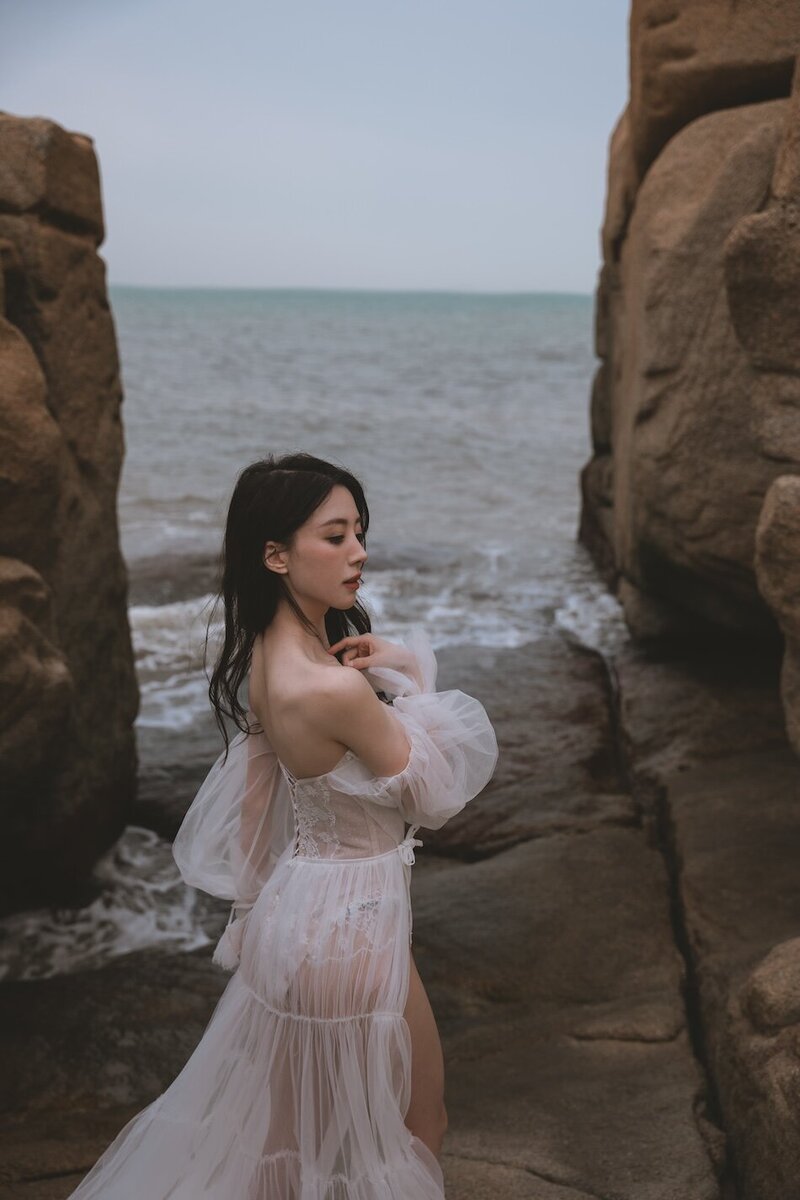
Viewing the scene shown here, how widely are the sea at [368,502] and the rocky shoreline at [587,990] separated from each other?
0.59 m

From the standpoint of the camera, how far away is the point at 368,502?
8.98 metres

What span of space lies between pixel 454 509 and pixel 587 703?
742cm

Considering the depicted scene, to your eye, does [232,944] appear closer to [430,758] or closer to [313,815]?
[313,815]

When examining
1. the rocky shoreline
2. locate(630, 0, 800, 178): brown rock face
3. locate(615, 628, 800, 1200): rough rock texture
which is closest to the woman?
the rocky shoreline

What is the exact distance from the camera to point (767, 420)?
10.7 ft

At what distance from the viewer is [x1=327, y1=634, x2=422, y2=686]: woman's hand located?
2.43 m

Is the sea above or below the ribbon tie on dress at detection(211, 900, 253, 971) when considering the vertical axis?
below

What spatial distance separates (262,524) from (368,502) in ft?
21.9

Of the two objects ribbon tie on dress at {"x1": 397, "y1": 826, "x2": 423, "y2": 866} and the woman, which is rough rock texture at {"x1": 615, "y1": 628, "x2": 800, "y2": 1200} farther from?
ribbon tie on dress at {"x1": 397, "y1": 826, "x2": 423, "y2": 866}

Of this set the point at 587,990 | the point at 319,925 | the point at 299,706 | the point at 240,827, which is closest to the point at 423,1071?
the point at 319,925

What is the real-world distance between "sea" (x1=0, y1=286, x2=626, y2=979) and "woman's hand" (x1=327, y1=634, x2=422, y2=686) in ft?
1.30

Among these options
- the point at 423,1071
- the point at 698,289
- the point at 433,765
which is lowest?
the point at 423,1071

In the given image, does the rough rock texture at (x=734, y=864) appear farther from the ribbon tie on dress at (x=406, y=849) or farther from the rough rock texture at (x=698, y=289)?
the ribbon tie on dress at (x=406, y=849)

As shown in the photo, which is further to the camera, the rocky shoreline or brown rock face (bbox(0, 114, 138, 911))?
brown rock face (bbox(0, 114, 138, 911))
